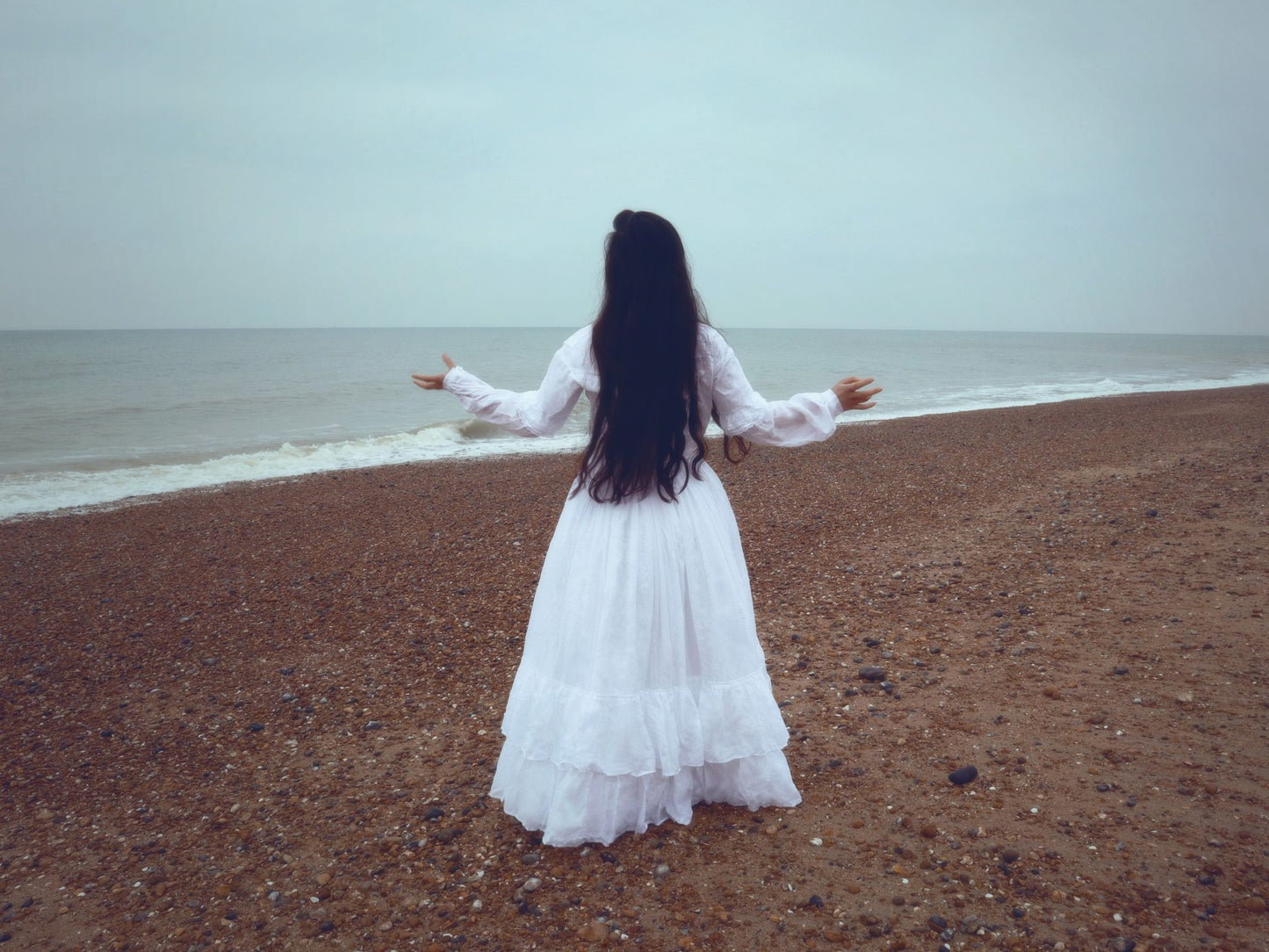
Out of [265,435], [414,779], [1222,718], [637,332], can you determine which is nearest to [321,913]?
[414,779]

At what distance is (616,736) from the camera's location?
9.76 feet

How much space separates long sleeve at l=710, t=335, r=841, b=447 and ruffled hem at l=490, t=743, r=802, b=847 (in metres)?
1.34

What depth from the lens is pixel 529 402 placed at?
3070 mm

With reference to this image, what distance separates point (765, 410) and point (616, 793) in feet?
5.39

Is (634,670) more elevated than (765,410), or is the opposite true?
(765,410)

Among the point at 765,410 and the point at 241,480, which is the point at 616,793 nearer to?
the point at 765,410

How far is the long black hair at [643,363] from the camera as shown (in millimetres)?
2914

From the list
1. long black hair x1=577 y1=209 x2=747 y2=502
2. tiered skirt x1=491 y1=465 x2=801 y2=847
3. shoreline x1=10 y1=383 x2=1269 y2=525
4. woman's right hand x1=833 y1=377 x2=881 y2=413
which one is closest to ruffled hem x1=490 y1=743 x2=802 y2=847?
tiered skirt x1=491 y1=465 x2=801 y2=847

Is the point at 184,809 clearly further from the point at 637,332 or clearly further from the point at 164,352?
the point at 164,352

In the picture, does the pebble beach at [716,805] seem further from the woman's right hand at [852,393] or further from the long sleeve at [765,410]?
the woman's right hand at [852,393]

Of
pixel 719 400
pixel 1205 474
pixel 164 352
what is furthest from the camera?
pixel 164 352

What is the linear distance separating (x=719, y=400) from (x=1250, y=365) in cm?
5238

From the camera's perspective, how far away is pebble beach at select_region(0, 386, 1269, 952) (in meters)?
2.79

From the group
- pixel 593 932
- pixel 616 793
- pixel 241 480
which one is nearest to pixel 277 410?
pixel 241 480
